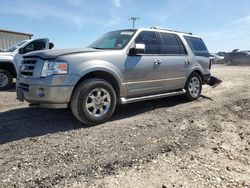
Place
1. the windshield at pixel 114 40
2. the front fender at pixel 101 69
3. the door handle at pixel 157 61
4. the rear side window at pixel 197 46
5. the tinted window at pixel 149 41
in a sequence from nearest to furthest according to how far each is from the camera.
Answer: the front fender at pixel 101 69
the windshield at pixel 114 40
the tinted window at pixel 149 41
the door handle at pixel 157 61
the rear side window at pixel 197 46

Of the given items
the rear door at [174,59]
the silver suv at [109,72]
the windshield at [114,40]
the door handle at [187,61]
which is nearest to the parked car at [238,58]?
the silver suv at [109,72]

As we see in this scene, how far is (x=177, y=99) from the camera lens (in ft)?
24.6

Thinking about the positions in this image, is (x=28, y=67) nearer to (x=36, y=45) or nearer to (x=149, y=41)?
(x=149, y=41)

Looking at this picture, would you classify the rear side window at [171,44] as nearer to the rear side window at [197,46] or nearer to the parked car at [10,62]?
the rear side window at [197,46]

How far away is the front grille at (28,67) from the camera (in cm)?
481

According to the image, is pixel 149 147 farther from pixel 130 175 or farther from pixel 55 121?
pixel 55 121

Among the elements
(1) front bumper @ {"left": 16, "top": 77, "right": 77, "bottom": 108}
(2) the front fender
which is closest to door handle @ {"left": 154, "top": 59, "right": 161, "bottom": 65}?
(2) the front fender

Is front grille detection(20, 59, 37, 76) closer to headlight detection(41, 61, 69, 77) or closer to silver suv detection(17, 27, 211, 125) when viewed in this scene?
silver suv detection(17, 27, 211, 125)

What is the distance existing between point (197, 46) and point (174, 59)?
4.57 ft

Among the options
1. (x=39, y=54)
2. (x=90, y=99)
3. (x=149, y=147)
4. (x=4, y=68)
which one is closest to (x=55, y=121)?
(x=90, y=99)

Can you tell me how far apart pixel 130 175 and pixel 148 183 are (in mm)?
262

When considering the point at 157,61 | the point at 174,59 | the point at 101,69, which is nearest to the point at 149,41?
the point at 157,61

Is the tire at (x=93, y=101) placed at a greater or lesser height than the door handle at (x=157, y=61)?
lesser

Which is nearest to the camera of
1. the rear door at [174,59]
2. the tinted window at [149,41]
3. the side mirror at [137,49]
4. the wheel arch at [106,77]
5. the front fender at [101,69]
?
the front fender at [101,69]
